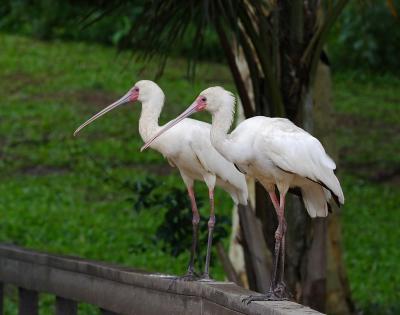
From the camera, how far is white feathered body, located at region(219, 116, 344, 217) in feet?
14.7

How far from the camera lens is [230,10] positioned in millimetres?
5531

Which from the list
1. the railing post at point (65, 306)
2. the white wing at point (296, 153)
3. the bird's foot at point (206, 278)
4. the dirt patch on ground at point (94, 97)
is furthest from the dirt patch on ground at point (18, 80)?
the white wing at point (296, 153)

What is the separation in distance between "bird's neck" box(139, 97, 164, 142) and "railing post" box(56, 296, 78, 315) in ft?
2.63

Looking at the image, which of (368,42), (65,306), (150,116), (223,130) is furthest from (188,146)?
(368,42)

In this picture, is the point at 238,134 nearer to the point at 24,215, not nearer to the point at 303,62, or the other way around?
the point at 303,62

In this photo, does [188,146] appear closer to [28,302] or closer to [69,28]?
[28,302]

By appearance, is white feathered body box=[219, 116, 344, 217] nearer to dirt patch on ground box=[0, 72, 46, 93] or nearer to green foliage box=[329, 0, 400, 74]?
dirt patch on ground box=[0, 72, 46, 93]

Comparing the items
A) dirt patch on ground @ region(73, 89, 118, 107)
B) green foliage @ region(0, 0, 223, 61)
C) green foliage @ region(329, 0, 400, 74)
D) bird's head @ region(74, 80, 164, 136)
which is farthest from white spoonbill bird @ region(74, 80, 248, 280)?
green foliage @ region(329, 0, 400, 74)

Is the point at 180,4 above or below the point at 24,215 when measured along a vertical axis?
above

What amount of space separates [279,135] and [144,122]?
34.9 inches

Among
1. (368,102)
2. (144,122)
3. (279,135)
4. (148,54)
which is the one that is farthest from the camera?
(368,102)

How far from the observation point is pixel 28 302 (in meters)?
5.57

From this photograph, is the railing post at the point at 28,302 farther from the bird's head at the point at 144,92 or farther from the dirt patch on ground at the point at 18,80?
the dirt patch on ground at the point at 18,80

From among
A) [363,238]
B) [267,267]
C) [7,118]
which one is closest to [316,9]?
[267,267]
